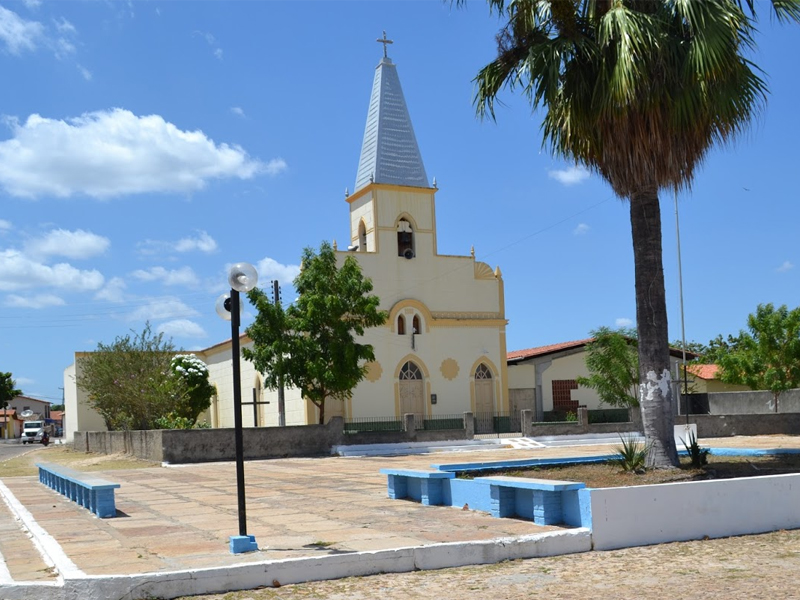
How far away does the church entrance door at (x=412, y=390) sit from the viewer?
1492 inches

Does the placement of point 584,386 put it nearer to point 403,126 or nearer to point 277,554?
point 403,126

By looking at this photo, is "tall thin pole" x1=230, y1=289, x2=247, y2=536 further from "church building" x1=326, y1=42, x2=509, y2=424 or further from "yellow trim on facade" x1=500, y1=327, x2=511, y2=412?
"yellow trim on facade" x1=500, y1=327, x2=511, y2=412

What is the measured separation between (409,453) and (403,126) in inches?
641

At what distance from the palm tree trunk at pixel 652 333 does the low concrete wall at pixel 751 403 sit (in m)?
24.9

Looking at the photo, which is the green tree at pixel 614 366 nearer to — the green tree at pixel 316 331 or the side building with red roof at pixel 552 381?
the side building with red roof at pixel 552 381

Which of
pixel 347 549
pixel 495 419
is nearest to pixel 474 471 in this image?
pixel 347 549

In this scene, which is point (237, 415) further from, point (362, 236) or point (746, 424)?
point (362, 236)

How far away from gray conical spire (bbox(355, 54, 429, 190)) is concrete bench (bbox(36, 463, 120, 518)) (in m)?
23.8

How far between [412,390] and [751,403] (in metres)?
14.6

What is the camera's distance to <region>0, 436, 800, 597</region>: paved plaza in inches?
349

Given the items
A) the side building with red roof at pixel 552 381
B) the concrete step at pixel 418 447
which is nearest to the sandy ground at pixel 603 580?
the concrete step at pixel 418 447

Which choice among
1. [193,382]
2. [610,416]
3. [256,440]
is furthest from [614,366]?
[193,382]

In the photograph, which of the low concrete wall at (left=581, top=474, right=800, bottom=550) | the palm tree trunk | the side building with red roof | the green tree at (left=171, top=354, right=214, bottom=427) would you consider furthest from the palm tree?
the green tree at (left=171, top=354, right=214, bottom=427)

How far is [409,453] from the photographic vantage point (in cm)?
3020
